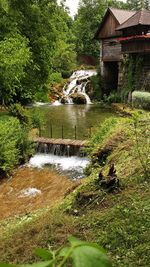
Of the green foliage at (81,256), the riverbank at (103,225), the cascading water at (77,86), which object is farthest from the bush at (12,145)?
the cascading water at (77,86)

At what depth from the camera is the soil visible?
9.22m

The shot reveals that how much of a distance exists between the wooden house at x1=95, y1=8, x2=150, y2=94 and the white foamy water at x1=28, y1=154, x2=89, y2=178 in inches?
501

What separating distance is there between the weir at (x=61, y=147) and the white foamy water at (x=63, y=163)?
0.60ft

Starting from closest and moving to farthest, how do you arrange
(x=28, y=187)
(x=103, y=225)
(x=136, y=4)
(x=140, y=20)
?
(x=103, y=225), (x=28, y=187), (x=140, y=20), (x=136, y=4)

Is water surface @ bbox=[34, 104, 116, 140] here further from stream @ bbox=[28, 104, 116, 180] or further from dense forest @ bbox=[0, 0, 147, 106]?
dense forest @ bbox=[0, 0, 147, 106]

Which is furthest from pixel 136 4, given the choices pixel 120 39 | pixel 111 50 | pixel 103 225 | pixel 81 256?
pixel 81 256

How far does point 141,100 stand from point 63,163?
413 inches

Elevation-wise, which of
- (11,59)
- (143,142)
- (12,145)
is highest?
(11,59)

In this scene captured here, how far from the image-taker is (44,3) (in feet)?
54.9

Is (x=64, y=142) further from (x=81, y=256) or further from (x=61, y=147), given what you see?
(x=81, y=256)

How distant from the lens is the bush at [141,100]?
69.4 feet

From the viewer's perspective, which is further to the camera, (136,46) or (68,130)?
(136,46)

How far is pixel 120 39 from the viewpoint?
86.3 feet

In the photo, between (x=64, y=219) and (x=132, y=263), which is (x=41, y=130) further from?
(x=132, y=263)
